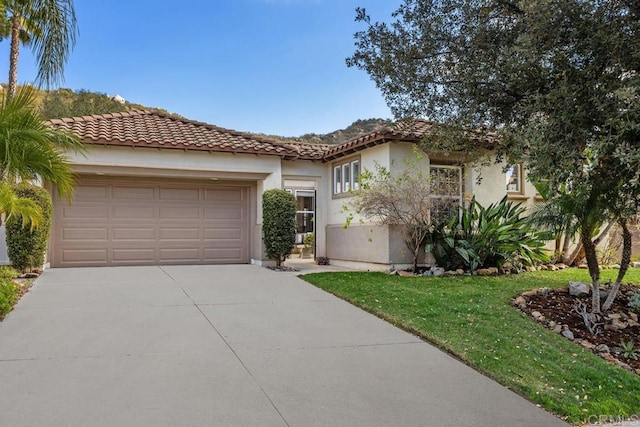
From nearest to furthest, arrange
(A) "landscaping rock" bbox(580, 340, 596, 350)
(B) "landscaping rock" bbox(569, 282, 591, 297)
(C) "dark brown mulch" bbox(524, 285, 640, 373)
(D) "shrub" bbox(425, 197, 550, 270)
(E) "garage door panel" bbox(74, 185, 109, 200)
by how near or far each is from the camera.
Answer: (A) "landscaping rock" bbox(580, 340, 596, 350), (C) "dark brown mulch" bbox(524, 285, 640, 373), (B) "landscaping rock" bbox(569, 282, 591, 297), (D) "shrub" bbox(425, 197, 550, 270), (E) "garage door panel" bbox(74, 185, 109, 200)

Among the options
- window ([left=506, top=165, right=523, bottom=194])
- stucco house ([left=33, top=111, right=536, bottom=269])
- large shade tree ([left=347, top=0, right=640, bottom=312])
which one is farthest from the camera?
window ([left=506, top=165, right=523, bottom=194])

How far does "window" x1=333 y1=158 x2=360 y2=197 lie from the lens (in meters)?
14.5

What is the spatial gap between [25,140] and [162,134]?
7.27m

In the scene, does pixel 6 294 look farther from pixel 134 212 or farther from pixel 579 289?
pixel 579 289

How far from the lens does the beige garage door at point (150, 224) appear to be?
1325 cm

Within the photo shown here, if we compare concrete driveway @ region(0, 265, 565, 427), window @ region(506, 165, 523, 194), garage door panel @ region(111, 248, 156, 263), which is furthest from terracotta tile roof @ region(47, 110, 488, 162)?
concrete driveway @ region(0, 265, 565, 427)

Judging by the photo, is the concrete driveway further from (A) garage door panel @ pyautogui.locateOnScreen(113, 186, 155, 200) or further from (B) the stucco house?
(A) garage door panel @ pyautogui.locateOnScreen(113, 186, 155, 200)

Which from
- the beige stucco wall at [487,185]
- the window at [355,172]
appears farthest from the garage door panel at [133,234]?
the beige stucco wall at [487,185]

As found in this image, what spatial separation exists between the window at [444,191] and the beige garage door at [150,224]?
231 inches

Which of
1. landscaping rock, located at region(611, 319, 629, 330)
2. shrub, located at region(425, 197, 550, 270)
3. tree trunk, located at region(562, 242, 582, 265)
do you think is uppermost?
shrub, located at region(425, 197, 550, 270)

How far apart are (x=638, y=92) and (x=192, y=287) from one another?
8.33 m

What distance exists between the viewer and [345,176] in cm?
1516

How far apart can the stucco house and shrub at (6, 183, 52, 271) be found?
6.63 ft

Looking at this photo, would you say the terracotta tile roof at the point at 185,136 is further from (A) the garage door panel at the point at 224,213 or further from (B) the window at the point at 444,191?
(A) the garage door panel at the point at 224,213
